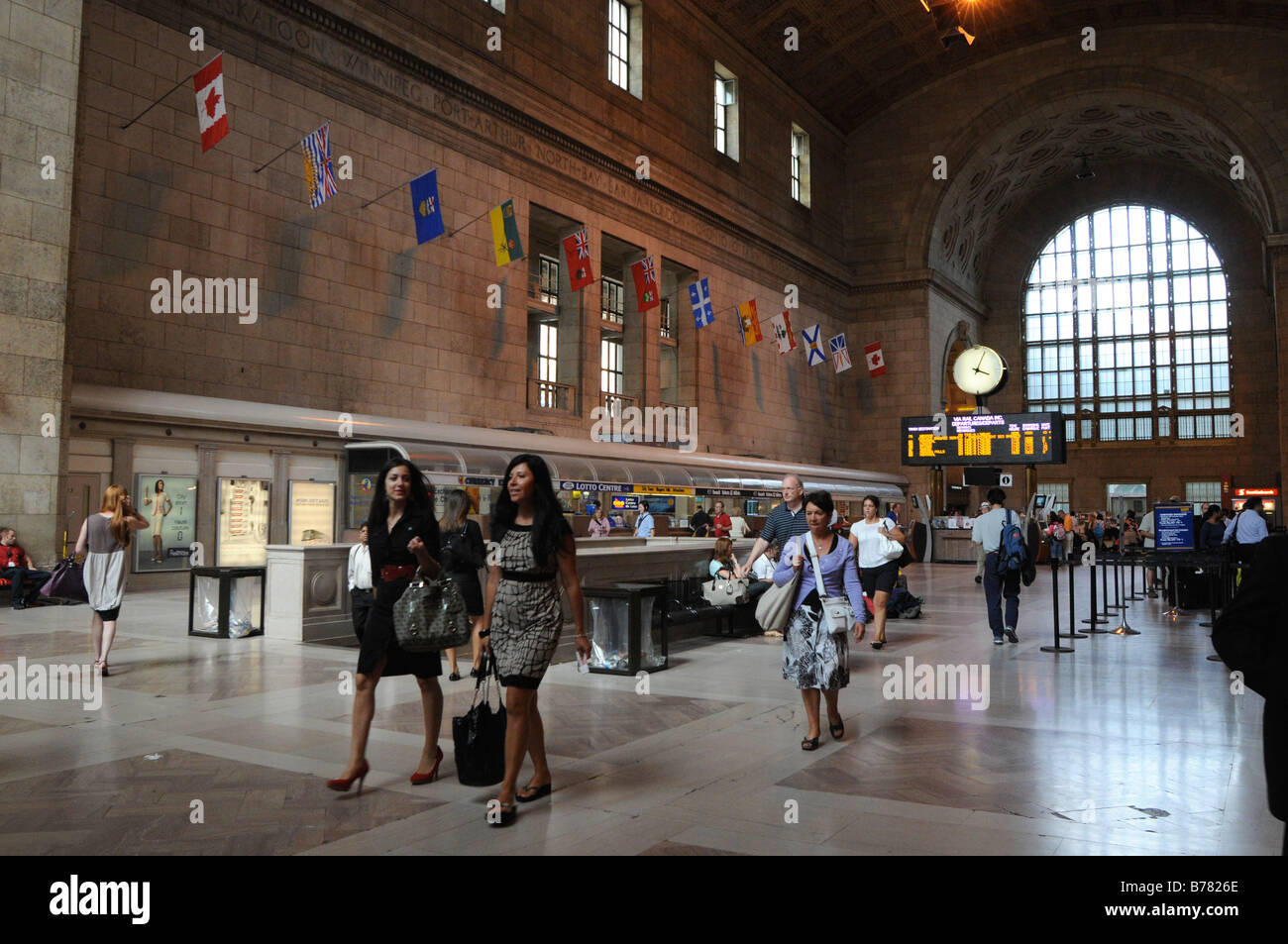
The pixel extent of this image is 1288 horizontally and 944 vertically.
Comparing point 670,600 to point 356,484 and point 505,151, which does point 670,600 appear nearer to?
point 356,484

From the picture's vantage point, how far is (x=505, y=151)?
22375 millimetres

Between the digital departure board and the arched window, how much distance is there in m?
24.8

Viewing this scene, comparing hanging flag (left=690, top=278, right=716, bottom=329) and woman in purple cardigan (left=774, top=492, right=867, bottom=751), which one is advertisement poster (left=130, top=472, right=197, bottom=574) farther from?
hanging flag (left=690, top=278, right=716, bottom=329)

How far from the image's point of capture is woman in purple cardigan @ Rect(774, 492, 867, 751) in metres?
5.84

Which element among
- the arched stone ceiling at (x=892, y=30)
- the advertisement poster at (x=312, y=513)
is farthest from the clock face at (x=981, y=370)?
the arched stone ceiling at (x=892, y=30)

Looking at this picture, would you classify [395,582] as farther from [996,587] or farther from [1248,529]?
[1248,529]

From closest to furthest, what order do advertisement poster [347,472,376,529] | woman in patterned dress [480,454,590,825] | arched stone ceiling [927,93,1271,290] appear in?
woman in patterned dress [480,454,590,825] → advertisement poster [347,472,376,529] → arched stone ceiling [927,93,1271,290]

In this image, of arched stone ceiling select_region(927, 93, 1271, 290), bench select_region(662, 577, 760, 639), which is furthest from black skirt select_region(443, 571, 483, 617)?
arched stone ceiling select_region(927, 93, 1271, 290)

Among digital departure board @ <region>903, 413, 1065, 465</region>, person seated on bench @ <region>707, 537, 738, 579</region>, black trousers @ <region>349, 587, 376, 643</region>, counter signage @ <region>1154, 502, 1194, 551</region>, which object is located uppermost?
digital departure board @ <region>903, 413, 1065, 465</region>

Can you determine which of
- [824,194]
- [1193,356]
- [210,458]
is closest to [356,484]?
[210,458]

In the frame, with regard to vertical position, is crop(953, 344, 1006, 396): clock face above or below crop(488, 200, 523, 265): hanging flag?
below

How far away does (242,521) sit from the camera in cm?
1568

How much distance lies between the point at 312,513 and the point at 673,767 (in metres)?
13.2

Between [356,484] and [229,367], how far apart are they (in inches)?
117
